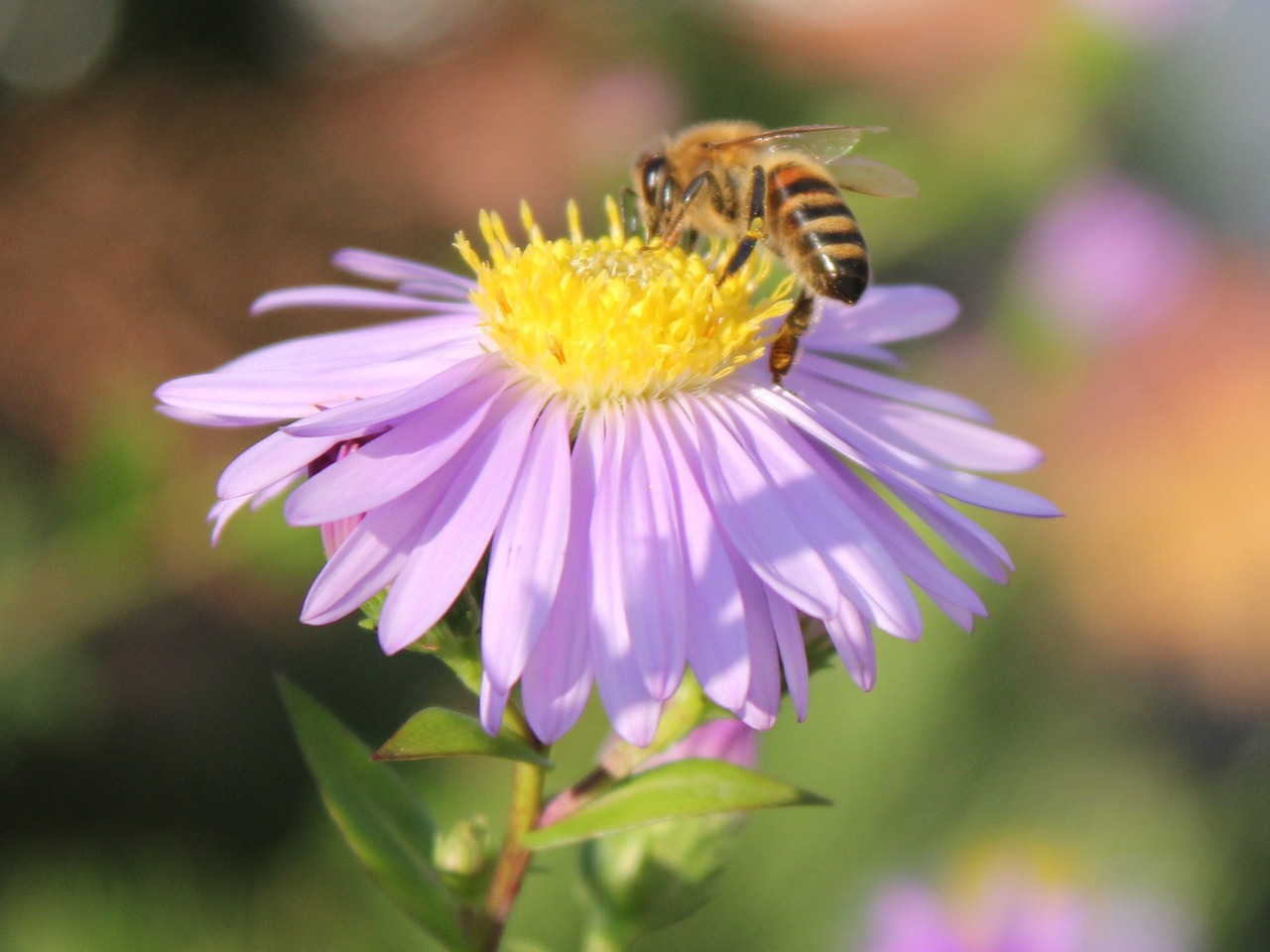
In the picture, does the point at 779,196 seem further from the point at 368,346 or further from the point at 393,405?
the point at 393,405

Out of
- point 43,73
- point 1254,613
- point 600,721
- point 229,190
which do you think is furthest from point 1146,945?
point 43,73

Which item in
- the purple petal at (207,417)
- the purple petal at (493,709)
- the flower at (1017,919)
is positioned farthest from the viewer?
the flower at (1017,919)

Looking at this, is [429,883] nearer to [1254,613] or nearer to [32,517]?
[32,517]

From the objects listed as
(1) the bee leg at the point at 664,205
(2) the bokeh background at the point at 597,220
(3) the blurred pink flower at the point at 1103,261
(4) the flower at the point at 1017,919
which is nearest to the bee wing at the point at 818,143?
(1) the bee leg at the point at 664,205

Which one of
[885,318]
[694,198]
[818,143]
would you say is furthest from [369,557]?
[818,143]

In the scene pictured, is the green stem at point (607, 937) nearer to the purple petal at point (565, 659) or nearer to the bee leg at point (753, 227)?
the purple petal at point (565, 659)
